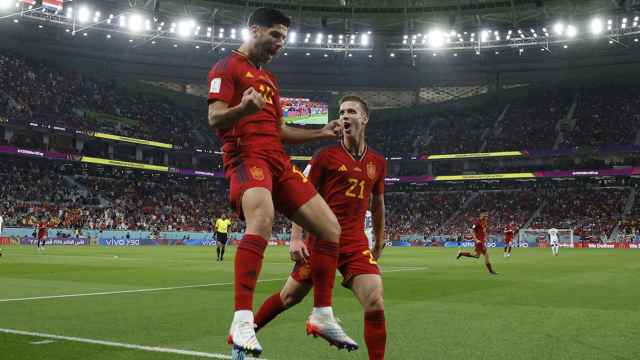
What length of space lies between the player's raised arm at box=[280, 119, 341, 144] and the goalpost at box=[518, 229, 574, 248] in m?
53.6

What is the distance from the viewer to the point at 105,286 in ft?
43.7

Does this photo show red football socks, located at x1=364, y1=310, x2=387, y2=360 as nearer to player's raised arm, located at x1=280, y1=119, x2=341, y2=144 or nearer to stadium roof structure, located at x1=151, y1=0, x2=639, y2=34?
player's raised arm, located at x1=280, y1=119, x2=341, y2=144

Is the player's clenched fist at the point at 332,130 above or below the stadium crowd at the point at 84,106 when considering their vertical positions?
below

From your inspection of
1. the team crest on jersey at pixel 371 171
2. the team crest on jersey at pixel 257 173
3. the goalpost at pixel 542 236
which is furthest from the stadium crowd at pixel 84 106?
the team crest on jersey at pixel 257 173

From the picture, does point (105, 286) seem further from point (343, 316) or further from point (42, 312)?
point (343, 316)

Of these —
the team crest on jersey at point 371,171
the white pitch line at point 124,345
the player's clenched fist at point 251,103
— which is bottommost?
the white pitch line at point 124,345

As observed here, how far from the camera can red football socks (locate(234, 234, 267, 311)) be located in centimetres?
425

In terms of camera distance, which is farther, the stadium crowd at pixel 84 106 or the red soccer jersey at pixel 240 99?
the stadium crowd at pixel 84 106

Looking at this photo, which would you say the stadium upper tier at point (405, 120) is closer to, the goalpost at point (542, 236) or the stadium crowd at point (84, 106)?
the stadium crowd at point (84, 106)

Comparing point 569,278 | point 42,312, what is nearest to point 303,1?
point 569,278

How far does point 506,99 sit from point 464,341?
234 feet

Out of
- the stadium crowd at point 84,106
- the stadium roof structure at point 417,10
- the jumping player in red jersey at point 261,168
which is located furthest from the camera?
the stadium crowd at point 84,106

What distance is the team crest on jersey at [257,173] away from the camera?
15.1ft

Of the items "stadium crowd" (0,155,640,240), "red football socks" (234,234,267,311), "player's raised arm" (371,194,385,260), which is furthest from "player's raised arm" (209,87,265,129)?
"stadium crowd" (0,155,640,240)
